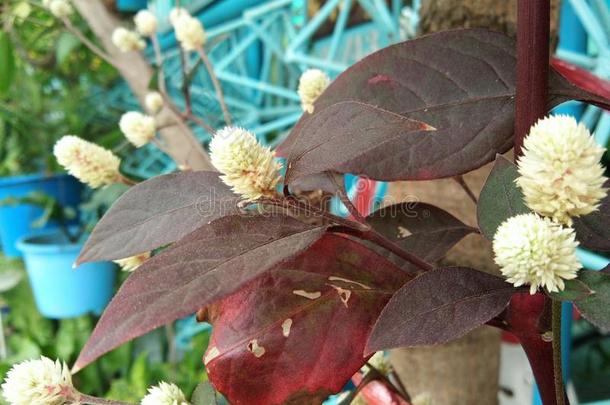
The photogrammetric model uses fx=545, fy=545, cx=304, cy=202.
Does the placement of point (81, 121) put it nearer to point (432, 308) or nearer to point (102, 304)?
point (102, 304)

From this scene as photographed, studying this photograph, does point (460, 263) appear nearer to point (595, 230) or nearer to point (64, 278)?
Answer: point (595, 230)

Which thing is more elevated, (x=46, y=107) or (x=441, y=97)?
(x=441, y=97)

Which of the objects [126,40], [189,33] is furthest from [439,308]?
[126,40]

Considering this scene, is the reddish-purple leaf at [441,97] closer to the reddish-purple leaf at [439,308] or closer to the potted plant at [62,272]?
the reddish-purple leaf at [439,308]

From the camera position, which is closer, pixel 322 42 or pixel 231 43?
pixel 322 42

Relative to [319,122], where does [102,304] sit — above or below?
below

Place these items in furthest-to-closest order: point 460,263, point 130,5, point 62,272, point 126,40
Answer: point 62,272 → point 130,5 → point 126,40 → point 460,263

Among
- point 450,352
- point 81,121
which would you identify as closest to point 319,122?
point 450,352

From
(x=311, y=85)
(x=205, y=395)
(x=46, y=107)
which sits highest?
(x=311, y=85)

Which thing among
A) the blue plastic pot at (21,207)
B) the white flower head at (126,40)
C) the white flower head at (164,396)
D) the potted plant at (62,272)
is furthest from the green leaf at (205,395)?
the blue plastic pot at (21,207)
